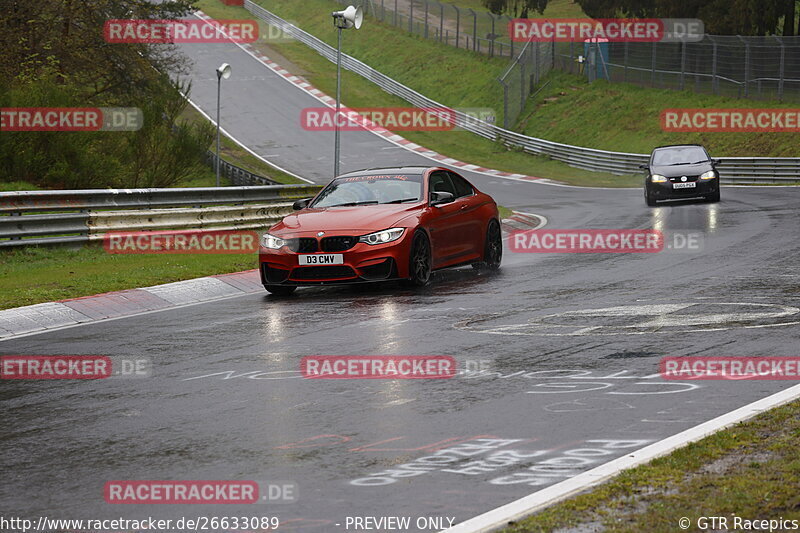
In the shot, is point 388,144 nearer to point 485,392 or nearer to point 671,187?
point 671,187

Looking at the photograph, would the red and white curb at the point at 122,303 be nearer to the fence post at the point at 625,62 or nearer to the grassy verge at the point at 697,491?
the grassy verge at the point at 697,491

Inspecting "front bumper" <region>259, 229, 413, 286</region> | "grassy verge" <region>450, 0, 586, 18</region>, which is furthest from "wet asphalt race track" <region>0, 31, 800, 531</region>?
"grassy verge" <region>450, 0, 586, 18</region>

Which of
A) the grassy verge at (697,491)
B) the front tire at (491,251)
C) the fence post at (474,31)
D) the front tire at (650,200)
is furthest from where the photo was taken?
the fence post at (474,31)

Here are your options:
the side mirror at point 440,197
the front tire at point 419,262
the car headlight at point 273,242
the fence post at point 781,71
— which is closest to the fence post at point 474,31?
the fence post at point 781,71

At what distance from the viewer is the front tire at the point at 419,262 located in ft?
49.0

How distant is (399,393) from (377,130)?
52.8 m

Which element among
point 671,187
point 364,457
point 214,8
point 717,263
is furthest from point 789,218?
point 214,8

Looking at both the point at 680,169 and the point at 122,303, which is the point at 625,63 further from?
the point at 122,303

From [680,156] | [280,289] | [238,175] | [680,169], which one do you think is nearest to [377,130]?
[238,175]

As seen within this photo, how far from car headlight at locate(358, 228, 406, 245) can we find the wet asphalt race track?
679 millimetres

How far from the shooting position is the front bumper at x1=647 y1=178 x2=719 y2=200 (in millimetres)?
29266

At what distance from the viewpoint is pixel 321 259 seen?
14.7 metres

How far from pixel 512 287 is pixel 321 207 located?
288 cm

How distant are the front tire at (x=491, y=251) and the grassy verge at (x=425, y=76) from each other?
26.8 m
